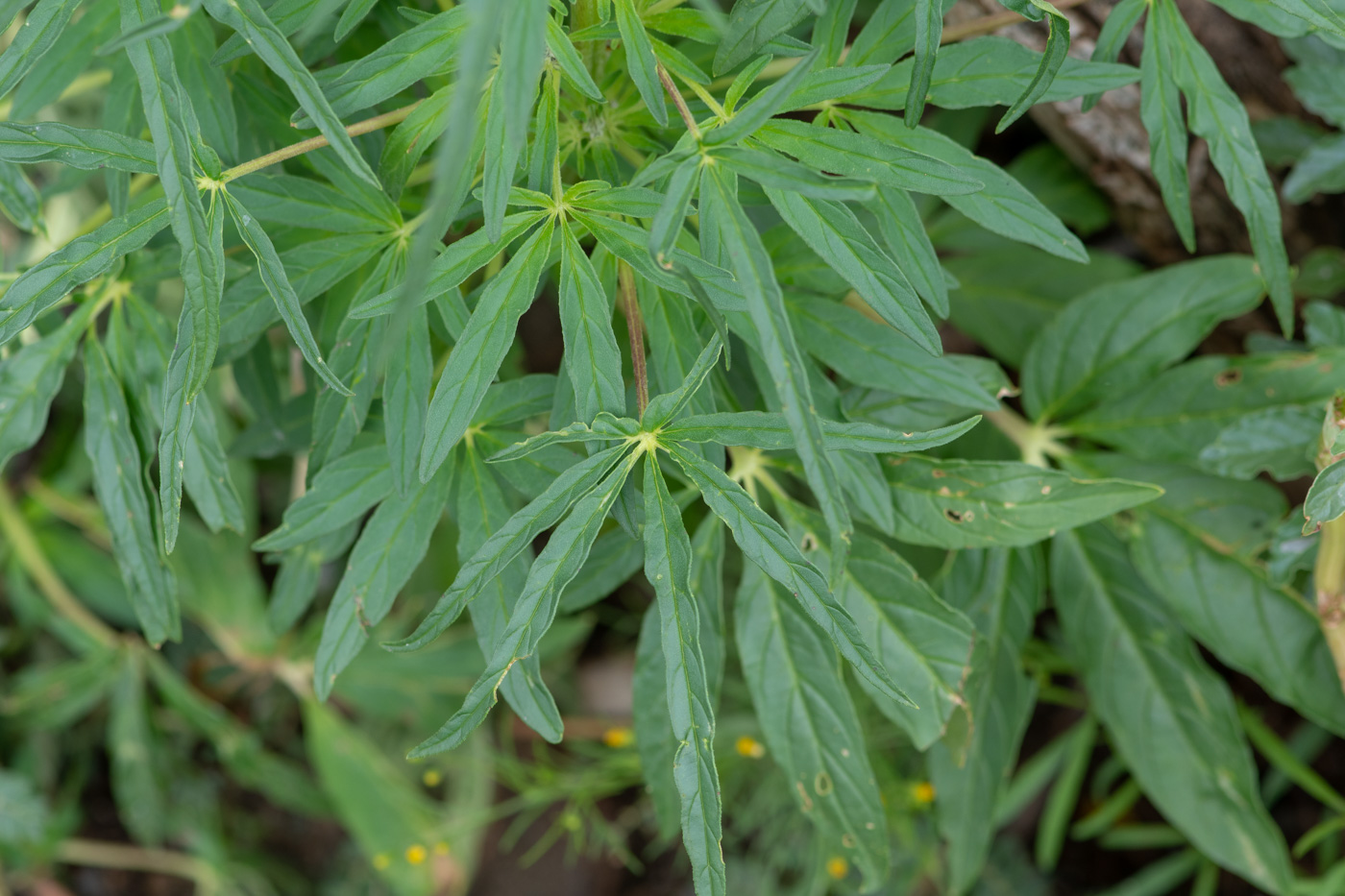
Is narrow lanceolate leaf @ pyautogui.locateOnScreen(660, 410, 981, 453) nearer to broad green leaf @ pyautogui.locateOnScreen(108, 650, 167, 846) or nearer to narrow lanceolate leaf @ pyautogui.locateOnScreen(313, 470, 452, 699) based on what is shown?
narrow lanceolate leaf @ pyautogui.locateOnScreen(313, 470, 452, 699)

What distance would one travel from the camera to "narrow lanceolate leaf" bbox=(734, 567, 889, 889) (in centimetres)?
73

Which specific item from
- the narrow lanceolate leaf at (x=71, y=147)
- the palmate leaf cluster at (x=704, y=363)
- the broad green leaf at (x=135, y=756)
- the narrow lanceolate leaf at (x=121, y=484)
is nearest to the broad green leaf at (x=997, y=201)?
the palmate leaf cluster at (x=704, y=363)

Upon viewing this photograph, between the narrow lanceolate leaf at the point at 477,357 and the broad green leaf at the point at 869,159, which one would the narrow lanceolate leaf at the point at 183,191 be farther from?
the broad green leaf at the point at 869,159

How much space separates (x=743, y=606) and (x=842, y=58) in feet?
1.40

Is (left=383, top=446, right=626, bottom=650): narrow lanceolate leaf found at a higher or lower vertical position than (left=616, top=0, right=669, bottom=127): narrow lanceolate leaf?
lower

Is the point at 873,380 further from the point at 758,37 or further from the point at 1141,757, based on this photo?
the point at 1141,757

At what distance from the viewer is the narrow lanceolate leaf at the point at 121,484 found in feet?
2.20

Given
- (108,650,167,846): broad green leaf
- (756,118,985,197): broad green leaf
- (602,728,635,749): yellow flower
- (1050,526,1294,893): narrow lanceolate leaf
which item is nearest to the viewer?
(756,118,985,197): broad green leaf

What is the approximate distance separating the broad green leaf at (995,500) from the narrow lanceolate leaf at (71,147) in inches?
22.5

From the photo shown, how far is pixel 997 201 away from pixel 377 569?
48 centimetres

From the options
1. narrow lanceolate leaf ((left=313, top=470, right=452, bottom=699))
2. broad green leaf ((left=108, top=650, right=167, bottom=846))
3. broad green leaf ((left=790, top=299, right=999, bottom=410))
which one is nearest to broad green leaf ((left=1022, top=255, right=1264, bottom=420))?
broad green leaf ((left=790, top=299, right=999, bottom=410))

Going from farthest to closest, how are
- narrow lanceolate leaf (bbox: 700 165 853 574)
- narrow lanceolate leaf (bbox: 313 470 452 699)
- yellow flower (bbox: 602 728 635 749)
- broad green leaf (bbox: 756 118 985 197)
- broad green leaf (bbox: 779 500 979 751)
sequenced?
yellow flower (bbox: 602 728 635 749) → broad green leaf (bbox: 779 500 979 751) → narrow lanceolate leaf (bbox: 313 470 452 699) → broad green leaf (bbox: 756 118 985 197) → narrow lanceolate leaf (bbox: 700 165 853 574)

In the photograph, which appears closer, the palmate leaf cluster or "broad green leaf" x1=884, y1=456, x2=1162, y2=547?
the palmate leaf cluster

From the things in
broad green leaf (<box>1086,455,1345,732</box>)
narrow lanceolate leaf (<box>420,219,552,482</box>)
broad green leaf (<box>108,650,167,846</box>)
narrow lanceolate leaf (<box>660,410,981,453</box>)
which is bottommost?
broad green leaf (<box>108,650,167,846</box>)
